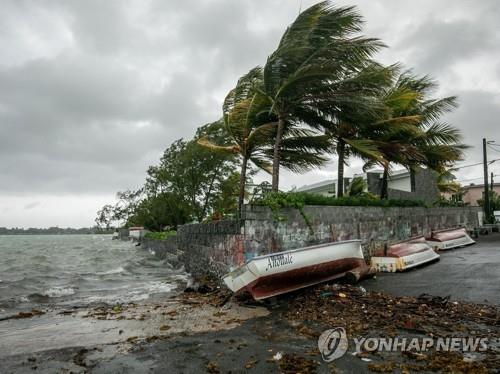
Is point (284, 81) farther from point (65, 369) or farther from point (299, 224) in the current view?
point (65, 369)

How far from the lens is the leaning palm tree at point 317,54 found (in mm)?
10133

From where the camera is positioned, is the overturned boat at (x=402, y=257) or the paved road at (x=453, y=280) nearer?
the paved road at (x=453, y=280)

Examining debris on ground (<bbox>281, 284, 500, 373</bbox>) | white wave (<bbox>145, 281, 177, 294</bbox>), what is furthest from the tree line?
debris on ground (<bbox>281, 284, 500, 373</bbox>)

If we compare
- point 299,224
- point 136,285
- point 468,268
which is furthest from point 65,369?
point 468,268

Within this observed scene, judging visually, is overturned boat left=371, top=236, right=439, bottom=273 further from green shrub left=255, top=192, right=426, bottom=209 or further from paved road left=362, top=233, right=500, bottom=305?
green shrub left=255, top=192, right=426, bottom=209

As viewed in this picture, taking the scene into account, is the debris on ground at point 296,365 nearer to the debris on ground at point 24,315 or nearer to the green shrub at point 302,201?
the green shrub at point 302,201

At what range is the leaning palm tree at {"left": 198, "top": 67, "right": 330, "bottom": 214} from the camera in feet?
38.9

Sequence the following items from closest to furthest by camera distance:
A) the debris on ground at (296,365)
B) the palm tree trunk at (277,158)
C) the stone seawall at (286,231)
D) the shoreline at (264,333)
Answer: the debris on ground at (296,365), the shoreline at (264,333), the stone seawall at (286,231), the palm tree trunk at (277,158)

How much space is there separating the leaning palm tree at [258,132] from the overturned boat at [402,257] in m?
4.21

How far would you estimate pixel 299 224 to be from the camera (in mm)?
10336

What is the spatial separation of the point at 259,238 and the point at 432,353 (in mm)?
5522

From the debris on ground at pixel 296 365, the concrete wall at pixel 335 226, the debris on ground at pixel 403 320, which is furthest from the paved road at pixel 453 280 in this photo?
the debris on ground at pixel 296 365

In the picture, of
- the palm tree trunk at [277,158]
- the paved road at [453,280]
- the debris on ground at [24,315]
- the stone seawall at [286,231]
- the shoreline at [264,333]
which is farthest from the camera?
the palm tree trunk at [277,158]

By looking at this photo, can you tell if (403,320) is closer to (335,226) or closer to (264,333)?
(264,333)
